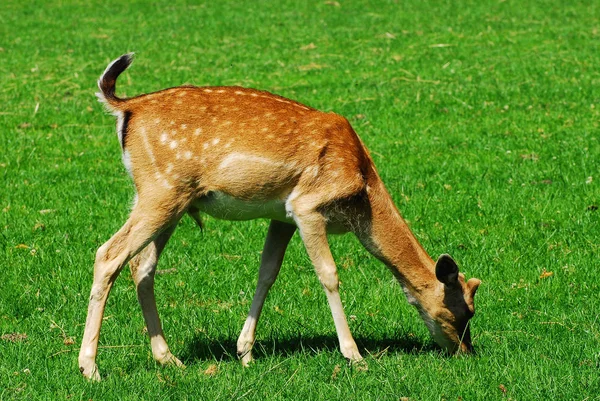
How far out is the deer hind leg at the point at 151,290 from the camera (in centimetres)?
606

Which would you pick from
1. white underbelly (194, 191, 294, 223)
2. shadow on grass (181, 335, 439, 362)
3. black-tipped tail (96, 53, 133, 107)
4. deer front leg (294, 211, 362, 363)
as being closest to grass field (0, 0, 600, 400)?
shadow on grass (181, 335, 439, 362)

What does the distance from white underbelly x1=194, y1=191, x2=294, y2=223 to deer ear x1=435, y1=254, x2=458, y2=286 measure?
3.01 feet

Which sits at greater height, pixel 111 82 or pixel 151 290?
pixel 111 82

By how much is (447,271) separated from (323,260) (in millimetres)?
749

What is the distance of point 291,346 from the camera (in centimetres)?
629

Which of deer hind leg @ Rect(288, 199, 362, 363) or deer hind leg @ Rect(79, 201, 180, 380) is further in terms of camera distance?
deer hind leg @ Rect(288, 199, 362, 363)

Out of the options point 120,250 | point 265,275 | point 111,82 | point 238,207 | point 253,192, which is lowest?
point 265,275

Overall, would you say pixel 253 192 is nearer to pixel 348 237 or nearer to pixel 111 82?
pixel 111 82

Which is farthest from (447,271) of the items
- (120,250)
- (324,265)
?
(120,250)

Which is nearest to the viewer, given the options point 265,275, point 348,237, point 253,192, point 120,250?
point 120,250

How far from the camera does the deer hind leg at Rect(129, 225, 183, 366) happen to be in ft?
19.9

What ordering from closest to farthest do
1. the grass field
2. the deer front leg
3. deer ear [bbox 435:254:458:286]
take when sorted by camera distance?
the grass field < the deer front leg < deer ear [bbox 435:254:458:286]

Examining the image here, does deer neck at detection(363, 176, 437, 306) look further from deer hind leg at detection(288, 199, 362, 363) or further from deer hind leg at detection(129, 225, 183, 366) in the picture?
deer hind leg at detection(129, 225, 183, 366)

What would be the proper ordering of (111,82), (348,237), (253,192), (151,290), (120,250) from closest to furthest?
1. (120,250)
2. (253,192)
3. (111,82)
4. (151,290)
5. (348,237)
